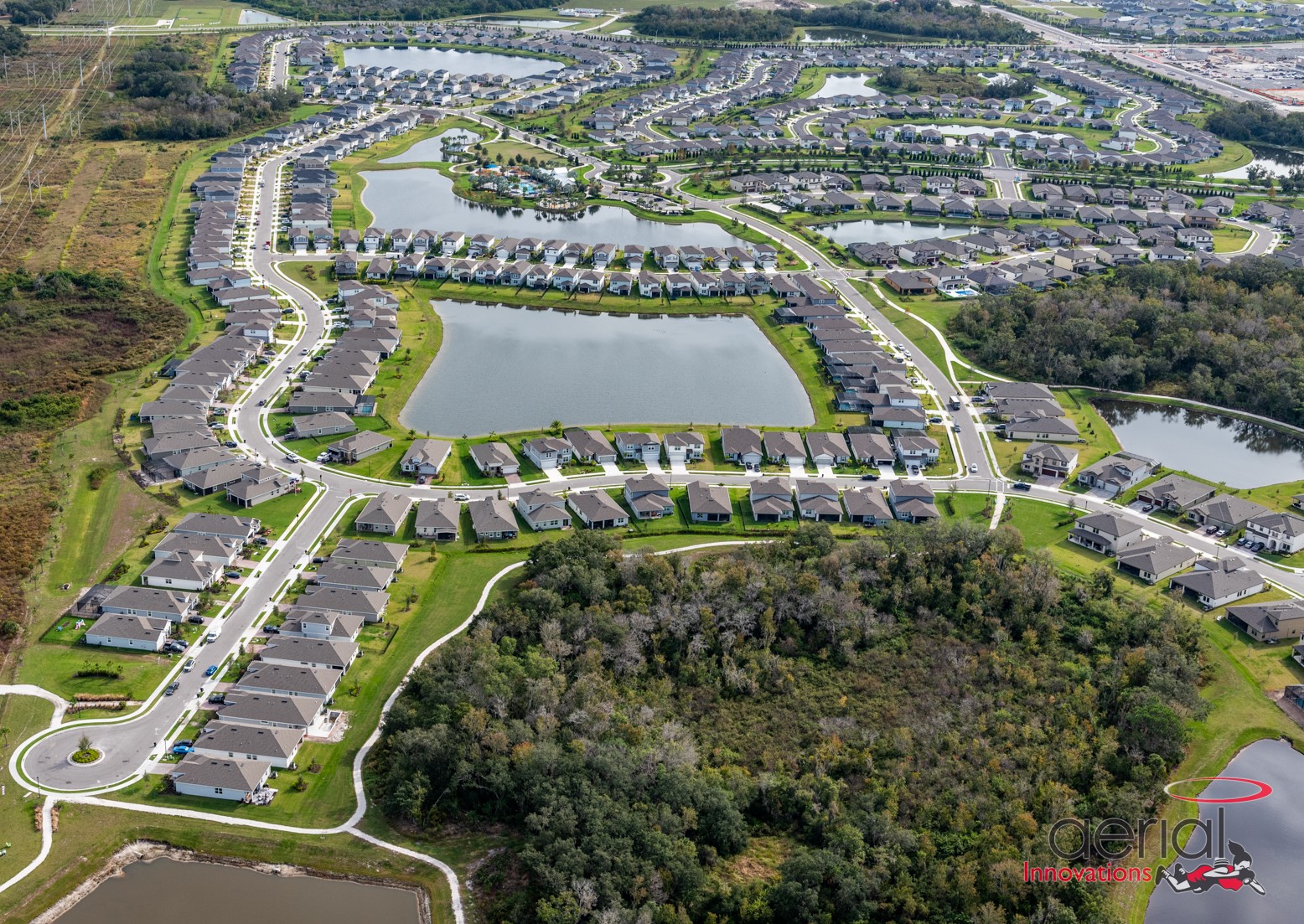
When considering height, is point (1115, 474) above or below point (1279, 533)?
above

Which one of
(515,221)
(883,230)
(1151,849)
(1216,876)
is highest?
(515,221)

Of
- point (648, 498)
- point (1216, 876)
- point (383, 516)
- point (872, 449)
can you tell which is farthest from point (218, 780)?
point (872, 449)

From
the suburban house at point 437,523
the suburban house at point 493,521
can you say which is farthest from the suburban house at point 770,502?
the suburban house at point 437,523

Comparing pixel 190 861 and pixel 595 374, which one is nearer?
pixel 190 861

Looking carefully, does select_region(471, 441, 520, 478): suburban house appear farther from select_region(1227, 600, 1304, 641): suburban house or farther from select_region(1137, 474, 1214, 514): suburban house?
select_region(1227, 600, 1304, 641): suburban house

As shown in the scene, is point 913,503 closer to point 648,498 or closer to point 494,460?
point 648,498

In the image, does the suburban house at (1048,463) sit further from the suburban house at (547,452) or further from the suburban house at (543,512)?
the suburban house at (543,512)

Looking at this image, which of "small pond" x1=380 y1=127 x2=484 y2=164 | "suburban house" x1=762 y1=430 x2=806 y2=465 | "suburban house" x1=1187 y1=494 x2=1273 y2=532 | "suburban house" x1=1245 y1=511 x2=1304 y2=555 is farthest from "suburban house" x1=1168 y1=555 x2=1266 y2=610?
"small pond" x1=380 y1=127 x2=484 y2=164
